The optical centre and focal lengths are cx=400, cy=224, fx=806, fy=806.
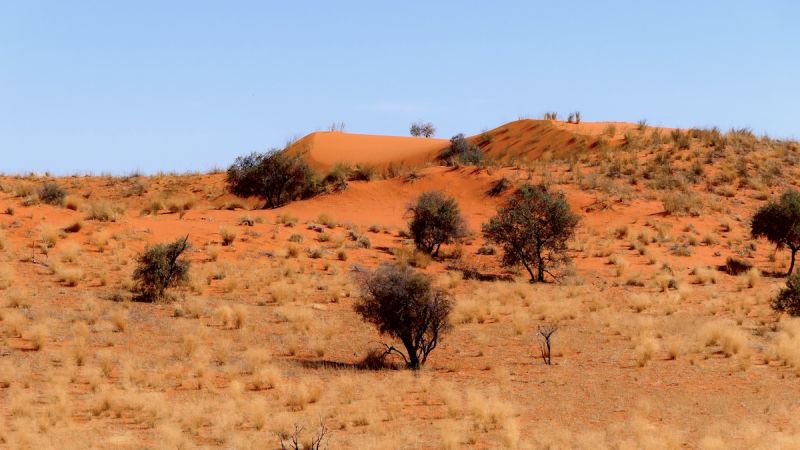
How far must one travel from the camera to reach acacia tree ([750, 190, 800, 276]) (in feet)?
96.3

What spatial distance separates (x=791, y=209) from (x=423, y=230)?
13.6 meters

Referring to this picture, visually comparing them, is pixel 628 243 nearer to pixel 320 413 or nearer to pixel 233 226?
pixel 233 226

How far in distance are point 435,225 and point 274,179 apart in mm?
17403

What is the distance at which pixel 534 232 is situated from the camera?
29.1 meters

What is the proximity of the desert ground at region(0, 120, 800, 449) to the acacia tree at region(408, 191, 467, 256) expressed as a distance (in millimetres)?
719

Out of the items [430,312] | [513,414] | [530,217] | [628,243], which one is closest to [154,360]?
[430,312]

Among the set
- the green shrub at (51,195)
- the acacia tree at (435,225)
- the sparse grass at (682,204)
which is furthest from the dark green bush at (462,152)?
the green shrub at (51,195)

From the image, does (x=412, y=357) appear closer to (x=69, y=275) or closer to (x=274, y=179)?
(x=69, y=275)

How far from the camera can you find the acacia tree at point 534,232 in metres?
29.0

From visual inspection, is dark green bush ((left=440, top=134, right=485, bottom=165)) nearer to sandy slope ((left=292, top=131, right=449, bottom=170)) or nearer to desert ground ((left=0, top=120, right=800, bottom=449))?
sandy slope ((left=292, top=131, right=449, bottom=170))

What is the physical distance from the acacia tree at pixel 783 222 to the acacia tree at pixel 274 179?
82.6ft

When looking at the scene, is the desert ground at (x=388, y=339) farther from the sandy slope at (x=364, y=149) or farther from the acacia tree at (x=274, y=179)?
the sandy slope at (x=364, y=149)

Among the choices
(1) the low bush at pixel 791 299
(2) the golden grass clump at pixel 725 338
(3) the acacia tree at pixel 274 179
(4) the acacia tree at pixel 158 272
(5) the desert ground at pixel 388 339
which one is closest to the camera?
(5) the desert ground at pixel 388 339

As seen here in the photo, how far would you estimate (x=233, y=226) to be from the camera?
3344 centimetres
